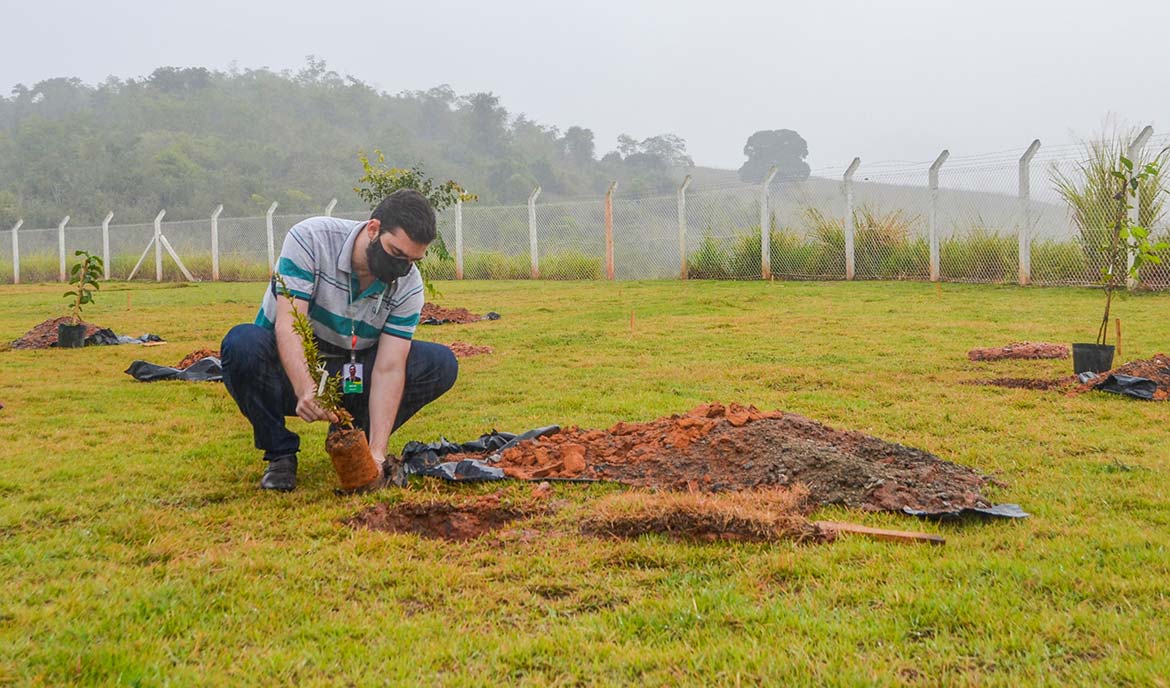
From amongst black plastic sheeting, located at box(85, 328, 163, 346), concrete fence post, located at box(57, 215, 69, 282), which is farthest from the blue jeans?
concrete fence post, located at box(57, 215, 69, 282)

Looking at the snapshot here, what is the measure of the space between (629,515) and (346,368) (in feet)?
5.05

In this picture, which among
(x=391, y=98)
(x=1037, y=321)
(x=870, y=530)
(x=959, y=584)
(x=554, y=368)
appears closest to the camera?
(x=959, y=584)

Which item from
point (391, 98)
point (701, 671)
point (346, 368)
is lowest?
point (701, 671)

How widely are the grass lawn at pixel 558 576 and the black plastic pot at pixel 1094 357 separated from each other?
71 centimetres

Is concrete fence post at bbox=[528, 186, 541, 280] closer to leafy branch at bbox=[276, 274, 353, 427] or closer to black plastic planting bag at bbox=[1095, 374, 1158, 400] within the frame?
black plastic planting bag at bbox=[1095, 374, 1158, 400]

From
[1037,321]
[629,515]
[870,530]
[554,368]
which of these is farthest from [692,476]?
[1037,321]

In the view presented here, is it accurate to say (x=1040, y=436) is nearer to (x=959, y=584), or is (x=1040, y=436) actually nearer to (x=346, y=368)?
(x=959, y=584)

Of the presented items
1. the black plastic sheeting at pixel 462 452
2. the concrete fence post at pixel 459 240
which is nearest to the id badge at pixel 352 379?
the black plastic sheeting at pixel 462 452

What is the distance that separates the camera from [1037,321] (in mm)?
10562

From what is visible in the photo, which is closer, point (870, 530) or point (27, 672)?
point (27, 672)

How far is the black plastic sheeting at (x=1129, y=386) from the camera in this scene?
5.98m

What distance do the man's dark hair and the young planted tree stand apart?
0.52m

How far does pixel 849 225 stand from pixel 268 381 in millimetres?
14331

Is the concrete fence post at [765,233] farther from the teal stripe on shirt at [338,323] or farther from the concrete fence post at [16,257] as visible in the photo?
the concrete fence post at [16,257]
